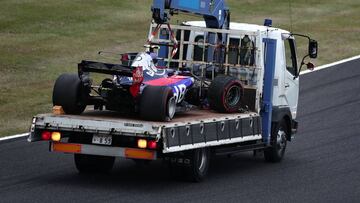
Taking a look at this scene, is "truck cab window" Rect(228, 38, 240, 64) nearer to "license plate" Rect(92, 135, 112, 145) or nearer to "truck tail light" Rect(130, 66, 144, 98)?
"truck tail light" Rect(130, 66, 144, 98)

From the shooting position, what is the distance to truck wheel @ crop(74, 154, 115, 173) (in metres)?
15.7

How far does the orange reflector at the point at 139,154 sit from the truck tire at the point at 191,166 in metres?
0.85

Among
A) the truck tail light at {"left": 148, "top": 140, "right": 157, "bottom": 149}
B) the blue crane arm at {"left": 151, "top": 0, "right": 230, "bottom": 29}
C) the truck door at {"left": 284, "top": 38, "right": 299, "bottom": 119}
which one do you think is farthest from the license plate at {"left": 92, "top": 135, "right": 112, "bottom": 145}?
the truck door at {"left": 284, "top": 38, "right": 299, "bottom": 119}

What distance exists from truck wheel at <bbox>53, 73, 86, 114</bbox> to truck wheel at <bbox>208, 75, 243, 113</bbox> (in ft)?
6.94

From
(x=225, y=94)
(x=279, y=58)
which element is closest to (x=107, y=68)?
(x=225, y=94)

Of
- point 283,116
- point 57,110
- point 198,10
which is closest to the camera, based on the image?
point 57,110

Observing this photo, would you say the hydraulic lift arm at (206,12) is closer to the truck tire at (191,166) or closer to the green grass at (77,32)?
the truck tire at (191,166)

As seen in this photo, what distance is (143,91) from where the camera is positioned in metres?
14.6

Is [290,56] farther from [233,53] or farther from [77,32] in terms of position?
[77,32]

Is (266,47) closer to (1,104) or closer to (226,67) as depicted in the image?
(226,67)

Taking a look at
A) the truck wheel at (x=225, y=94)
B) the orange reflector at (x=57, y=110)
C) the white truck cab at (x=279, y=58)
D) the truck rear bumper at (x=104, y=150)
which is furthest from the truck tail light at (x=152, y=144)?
the white truck cab at (x=279, y=58)

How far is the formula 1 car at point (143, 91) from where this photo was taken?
14.5 metres

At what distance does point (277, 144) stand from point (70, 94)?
14.9 ft

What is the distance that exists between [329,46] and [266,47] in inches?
618
